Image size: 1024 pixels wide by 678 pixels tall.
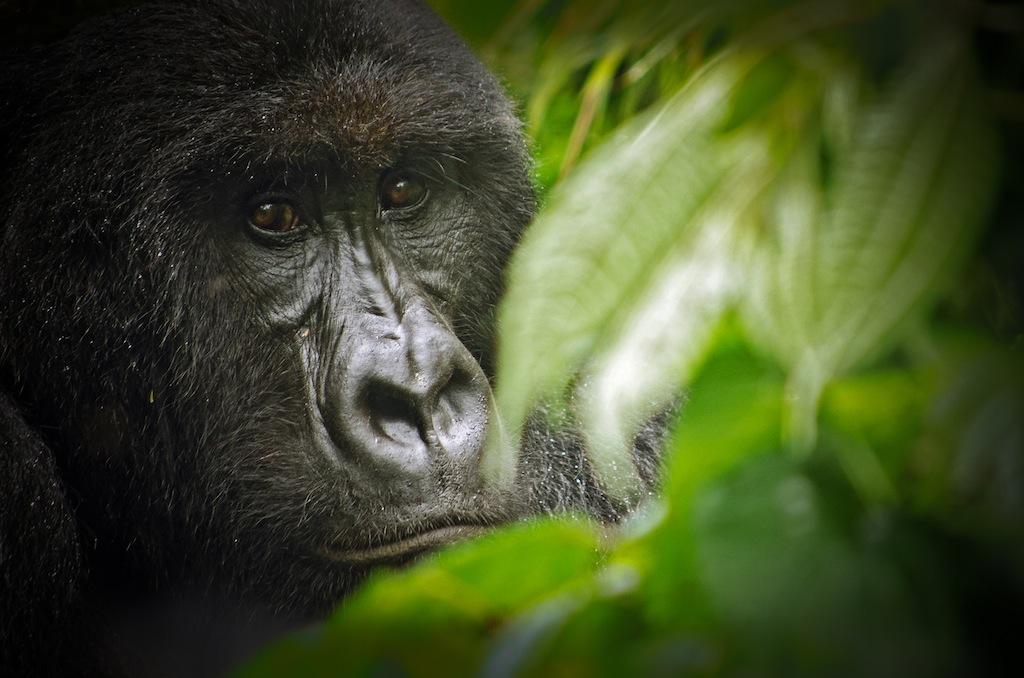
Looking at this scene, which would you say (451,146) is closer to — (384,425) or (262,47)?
(262,47)

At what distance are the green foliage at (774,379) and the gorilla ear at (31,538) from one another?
35.3 inches

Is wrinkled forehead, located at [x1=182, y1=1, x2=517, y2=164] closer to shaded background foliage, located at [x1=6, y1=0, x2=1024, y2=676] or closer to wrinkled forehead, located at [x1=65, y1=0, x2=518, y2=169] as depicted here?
wrinkled forehead, located at [x1=65, y1=0, x2=518, y2=169]

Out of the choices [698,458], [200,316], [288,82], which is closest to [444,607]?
[698,458]

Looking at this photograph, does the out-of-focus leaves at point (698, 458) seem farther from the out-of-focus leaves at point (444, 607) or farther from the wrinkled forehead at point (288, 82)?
the wrinkled forehead at point (288, 82)

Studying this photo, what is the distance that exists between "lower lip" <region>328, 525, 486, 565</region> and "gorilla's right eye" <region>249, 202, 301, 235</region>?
484mm

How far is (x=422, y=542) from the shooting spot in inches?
53.7

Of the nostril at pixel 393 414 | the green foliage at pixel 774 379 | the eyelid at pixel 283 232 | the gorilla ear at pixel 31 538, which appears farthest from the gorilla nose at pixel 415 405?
the green foliage at pixel 774 379

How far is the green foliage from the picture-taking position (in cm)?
54

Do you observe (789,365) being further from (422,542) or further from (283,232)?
(283,232)

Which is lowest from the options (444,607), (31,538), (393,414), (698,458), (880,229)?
(31,538)

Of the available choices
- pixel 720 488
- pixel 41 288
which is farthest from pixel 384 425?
pixel 720 488

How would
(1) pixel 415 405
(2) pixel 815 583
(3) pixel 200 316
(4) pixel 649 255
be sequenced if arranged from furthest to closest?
1. (3) pixel 200 316
2. (1) pixel 415 405
3. (4) pixel 649 255
4. (2) pixel 815 583

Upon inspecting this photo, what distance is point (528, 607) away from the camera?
66 cm

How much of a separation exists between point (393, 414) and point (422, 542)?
17cm
